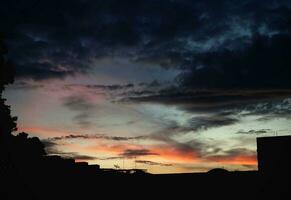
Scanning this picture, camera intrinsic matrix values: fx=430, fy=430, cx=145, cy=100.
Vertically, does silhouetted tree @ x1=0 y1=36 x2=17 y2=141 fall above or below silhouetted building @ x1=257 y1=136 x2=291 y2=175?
above

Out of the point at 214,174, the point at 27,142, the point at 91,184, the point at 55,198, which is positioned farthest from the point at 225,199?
the point at 27,142

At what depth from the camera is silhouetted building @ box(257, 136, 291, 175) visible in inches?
1176

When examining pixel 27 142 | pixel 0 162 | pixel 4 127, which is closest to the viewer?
pixel 0 162

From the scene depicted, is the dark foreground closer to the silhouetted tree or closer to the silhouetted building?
the silhouetted building

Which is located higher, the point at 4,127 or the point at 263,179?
the point at 4,127

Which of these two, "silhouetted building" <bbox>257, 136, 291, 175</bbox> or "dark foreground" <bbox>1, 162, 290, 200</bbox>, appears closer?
"silhouetted building" <bbox>257, 136, 291, 175</bbox>

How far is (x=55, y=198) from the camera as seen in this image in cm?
3422

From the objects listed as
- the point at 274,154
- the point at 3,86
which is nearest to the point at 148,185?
the point at 274,154

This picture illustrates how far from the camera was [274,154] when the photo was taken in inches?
1192

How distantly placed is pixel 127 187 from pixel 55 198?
5.91 metres

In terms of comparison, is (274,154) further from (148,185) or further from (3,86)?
(3,86)

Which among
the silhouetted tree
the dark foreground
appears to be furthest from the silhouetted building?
the silhouetted tree

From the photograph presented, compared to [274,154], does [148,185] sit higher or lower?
lower

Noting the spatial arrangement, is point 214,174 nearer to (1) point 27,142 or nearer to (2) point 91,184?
(2) point 91,184
